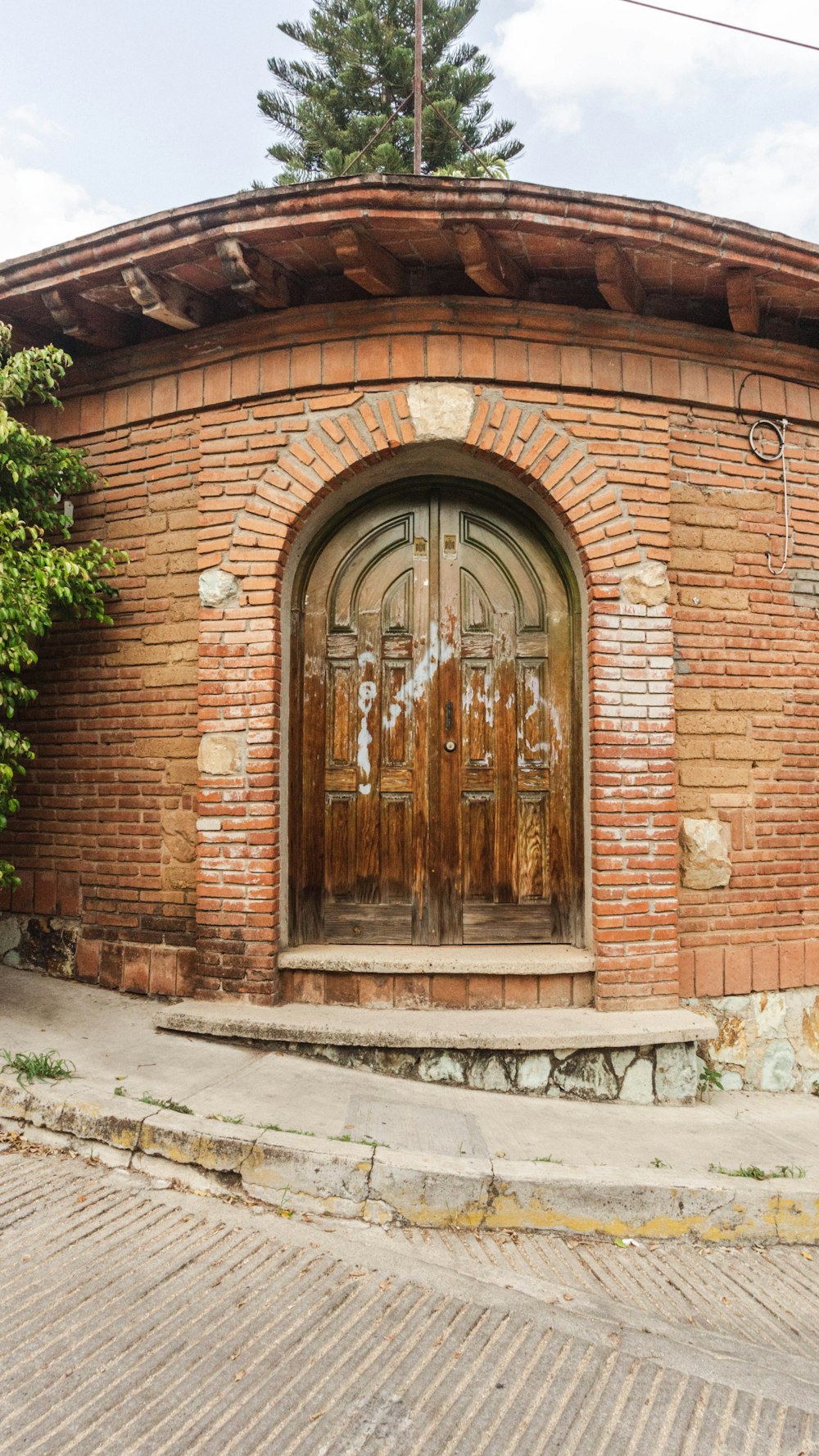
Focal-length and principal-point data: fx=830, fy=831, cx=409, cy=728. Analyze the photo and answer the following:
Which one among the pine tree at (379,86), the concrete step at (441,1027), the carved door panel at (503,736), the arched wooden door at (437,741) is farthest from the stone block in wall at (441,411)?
the pine tree at (379,86)

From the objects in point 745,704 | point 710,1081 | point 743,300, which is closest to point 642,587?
point 745,704

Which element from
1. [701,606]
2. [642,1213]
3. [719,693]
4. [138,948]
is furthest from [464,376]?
[642,1213]

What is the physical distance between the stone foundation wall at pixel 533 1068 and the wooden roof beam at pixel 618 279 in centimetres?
377

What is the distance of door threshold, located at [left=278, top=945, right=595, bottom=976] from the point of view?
4164 millimetres

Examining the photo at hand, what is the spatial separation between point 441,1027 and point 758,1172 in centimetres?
144

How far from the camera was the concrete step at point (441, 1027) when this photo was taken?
3846 mm

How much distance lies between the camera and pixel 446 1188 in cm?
297

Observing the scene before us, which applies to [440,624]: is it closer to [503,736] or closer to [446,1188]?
[503,736]

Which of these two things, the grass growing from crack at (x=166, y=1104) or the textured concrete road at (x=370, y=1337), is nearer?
the textured concrete road at (x=370, y=1337)

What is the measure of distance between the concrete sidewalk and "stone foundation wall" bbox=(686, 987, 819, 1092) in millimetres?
435

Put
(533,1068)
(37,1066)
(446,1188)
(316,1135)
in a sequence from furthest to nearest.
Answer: (533,1068), (37,1066), (316,1135), (446,1188)

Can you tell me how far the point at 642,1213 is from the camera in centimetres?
303

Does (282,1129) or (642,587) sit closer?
(282,1129)

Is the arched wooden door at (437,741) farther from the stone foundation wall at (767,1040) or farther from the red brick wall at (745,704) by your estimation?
the stone foundation wall at (767,1040)
